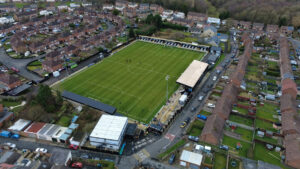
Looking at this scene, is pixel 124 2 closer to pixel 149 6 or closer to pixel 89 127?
pixel 149 6

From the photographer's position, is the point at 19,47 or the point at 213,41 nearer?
the point at 19,47

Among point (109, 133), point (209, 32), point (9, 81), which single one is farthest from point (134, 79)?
point (209, 32)

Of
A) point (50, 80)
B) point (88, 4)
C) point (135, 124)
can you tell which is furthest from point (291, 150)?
point (88, 4)

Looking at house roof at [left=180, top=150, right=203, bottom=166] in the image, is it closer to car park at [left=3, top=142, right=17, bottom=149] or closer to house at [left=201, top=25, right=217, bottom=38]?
car park at [left=3, top=142, right=17, bottom=149]

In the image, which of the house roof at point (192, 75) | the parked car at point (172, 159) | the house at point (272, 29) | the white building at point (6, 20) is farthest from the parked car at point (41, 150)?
the house at point (272, 29)

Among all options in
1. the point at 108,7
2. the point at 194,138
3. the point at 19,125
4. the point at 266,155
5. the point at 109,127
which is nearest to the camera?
the point at 266,155

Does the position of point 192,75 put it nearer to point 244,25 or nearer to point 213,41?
point 213,41

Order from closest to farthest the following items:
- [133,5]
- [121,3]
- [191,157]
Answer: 1. [191,157]
2. [133,5]
3. [121,3]
